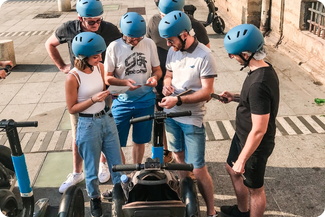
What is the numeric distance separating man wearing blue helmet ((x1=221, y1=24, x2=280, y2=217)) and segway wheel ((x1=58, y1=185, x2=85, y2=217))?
1562 millimetres

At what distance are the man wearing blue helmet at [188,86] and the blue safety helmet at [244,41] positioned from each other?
0.39m

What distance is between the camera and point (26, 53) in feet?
38.8

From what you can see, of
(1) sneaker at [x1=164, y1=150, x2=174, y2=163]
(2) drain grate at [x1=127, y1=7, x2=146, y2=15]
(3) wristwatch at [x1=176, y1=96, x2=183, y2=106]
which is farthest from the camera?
(2) drain grate at [x1=127, y1=7, x2=146, y2=15]

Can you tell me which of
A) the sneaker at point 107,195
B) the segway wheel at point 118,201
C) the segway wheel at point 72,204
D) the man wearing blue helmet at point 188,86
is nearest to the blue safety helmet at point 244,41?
the man wearing blue helmet at point 188,86

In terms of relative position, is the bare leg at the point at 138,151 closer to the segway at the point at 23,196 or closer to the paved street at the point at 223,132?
the paved street at the point at 223,132

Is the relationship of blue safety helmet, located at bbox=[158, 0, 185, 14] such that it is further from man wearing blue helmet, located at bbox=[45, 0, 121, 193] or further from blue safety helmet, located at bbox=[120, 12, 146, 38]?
man wearing blue helmet, located at bbox=[45, 0, 121, 193]

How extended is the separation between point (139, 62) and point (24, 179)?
1718 millimetres

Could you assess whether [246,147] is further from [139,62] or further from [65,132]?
[65,132]

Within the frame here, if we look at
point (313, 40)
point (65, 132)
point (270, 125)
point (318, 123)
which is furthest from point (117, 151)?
point (313, 40)

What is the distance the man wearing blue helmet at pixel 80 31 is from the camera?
175 inches

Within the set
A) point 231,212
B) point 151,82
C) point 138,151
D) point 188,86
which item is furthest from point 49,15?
point 231,212

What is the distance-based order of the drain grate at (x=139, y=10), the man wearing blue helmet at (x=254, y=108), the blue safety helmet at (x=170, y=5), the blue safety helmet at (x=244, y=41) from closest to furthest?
the man wearing blue helmet at (x=254, y=108)
the blue safety helmet at (x=244, y=41)
the blue safety helmet at (x=170, y=5)
the drain grate at (x=139, y=10)

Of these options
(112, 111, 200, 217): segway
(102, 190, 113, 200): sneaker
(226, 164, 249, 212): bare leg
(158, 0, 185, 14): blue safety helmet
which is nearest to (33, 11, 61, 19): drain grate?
(158, 0, 185, 14): blue safety helmet

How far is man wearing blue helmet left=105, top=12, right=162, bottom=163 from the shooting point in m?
4.15
